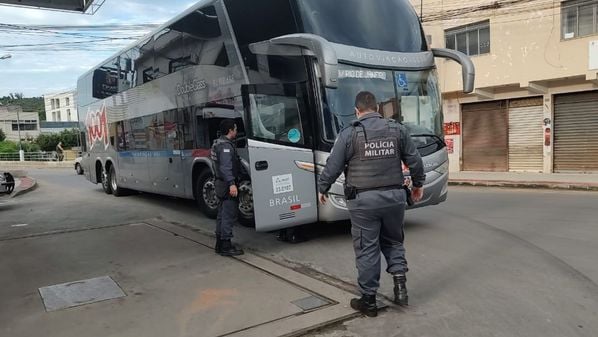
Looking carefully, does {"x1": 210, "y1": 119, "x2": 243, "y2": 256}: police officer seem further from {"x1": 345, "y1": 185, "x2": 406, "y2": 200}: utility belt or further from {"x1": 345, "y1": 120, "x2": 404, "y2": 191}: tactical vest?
{"x1": 345, "y1": 120, "x2": 404, "y2": 191}: tactical vest

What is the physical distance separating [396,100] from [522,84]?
1298 cm

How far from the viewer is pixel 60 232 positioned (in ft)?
28.4

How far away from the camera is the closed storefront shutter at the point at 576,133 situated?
1753cm

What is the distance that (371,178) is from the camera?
4117 millimetres

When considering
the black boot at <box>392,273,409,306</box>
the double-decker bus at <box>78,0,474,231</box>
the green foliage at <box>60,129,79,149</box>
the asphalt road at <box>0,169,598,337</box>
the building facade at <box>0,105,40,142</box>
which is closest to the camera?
the asphalt road at <box>0,169,598,337</box>

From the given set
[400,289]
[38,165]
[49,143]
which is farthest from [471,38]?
[49,143]

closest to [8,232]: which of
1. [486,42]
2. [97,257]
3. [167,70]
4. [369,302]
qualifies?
[97,257]

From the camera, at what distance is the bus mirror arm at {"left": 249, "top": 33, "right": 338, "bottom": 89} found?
18.6 ft

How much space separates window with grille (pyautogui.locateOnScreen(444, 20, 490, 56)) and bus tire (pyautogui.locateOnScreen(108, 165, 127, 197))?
13.8 m

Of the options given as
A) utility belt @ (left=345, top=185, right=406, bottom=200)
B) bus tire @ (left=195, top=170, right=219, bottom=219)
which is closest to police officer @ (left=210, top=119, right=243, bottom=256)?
utility belt @ (left=345, top=185, right=406, bottom=200)

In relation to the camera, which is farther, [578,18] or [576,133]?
[576,133]

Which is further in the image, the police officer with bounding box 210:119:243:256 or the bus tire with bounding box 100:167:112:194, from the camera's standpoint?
the bus tire with bounding box 100:167:112:194

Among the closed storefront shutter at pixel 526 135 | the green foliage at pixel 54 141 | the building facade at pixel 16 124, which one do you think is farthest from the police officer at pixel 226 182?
the building facade at pixel 16 124

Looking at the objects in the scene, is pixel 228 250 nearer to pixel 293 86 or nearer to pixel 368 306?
pixel 293 86
